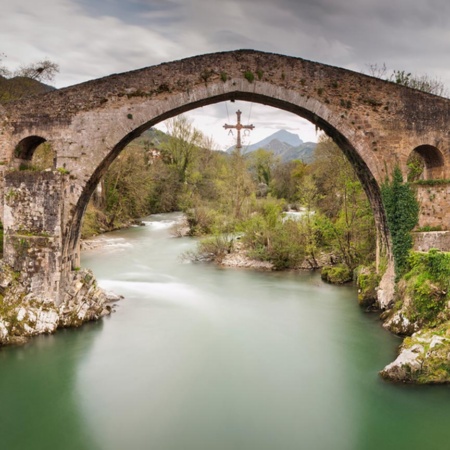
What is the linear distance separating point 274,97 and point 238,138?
939cm

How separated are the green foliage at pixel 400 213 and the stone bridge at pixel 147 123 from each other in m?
0.26

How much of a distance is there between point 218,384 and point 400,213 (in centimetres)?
540

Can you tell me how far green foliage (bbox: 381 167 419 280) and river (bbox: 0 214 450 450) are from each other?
1689mm

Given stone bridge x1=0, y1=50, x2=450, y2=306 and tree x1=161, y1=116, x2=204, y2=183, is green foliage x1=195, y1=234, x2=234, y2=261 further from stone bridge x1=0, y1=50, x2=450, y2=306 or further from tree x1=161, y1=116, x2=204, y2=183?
tree x1=161, y1=116, x2=204, y2=183

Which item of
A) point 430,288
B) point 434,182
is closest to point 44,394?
point 430,288

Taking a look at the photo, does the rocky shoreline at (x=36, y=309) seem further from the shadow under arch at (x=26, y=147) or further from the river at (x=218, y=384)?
the shadow under arch at (x=26, y=147)

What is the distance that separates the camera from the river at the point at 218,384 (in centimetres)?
593

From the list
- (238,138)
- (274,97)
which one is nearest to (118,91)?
(274,97)

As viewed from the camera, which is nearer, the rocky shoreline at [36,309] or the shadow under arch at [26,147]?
the rocky shoreline at [36,309]

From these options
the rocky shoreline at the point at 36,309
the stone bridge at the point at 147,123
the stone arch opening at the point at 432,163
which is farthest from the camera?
the stone arch opening at the point at 432,163

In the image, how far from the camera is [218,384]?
290 inches

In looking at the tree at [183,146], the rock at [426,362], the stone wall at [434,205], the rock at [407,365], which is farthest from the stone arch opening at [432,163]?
the tree at [183,146]

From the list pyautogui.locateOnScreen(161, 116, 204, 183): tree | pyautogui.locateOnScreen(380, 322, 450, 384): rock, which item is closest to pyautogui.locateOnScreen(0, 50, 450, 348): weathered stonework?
pyautogui.locateOnScreen(380, 322, 450, 384): rock

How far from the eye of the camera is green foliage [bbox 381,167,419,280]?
375 inches
